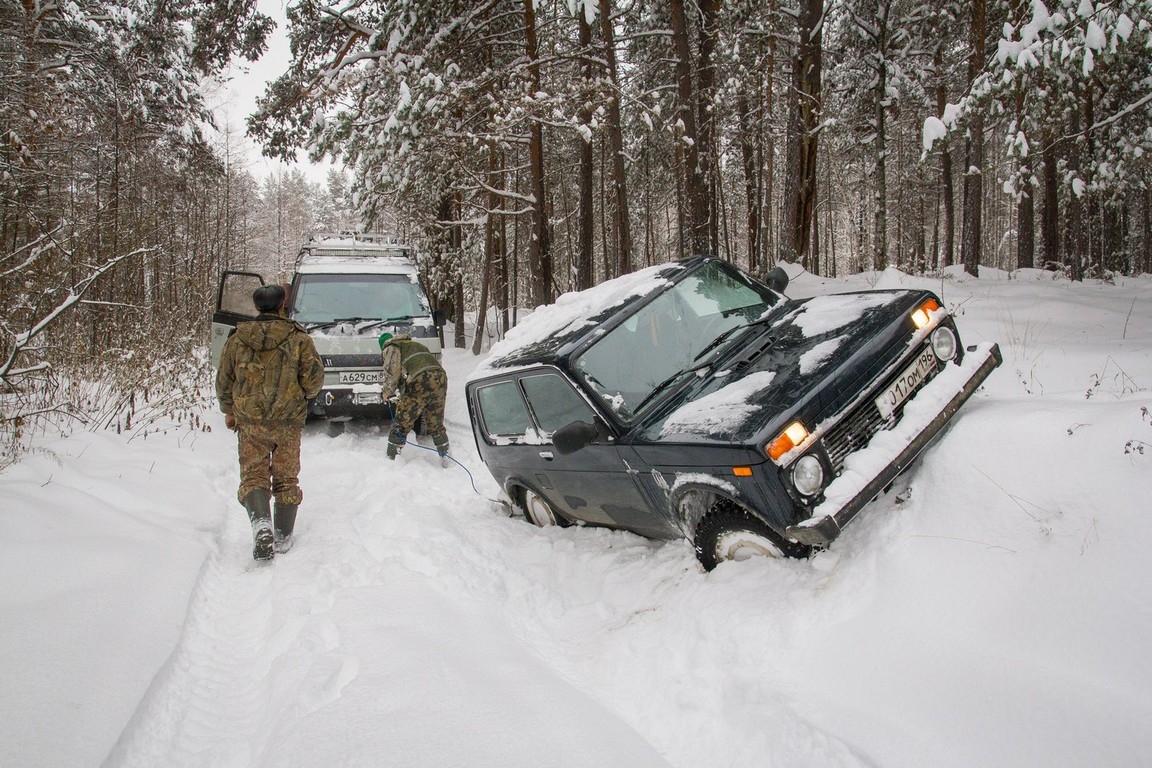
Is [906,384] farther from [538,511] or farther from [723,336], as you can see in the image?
[538,511]

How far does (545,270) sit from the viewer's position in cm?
1229

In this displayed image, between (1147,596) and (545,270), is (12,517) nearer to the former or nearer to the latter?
(1147,596)

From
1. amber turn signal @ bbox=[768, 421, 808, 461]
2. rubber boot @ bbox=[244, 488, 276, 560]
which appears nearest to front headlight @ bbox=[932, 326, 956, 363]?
amber turn signal @ bbox=[768, 421, 808, 461]

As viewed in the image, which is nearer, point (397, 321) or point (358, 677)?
point (358, 677)

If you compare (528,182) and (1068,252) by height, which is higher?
(528,182)

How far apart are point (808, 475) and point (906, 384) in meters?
0.93

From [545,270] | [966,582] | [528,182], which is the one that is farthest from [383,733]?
[528,182]

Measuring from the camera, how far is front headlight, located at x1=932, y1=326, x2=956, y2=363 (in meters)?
3.66

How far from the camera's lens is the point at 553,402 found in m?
4.20

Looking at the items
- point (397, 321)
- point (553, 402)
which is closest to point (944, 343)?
point (553, 402)

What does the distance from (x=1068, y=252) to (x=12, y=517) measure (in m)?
25.1

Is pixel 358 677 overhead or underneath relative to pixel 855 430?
underneath

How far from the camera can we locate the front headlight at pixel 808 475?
2.91 metres

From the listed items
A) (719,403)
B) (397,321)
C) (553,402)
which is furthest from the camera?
(397,321)
